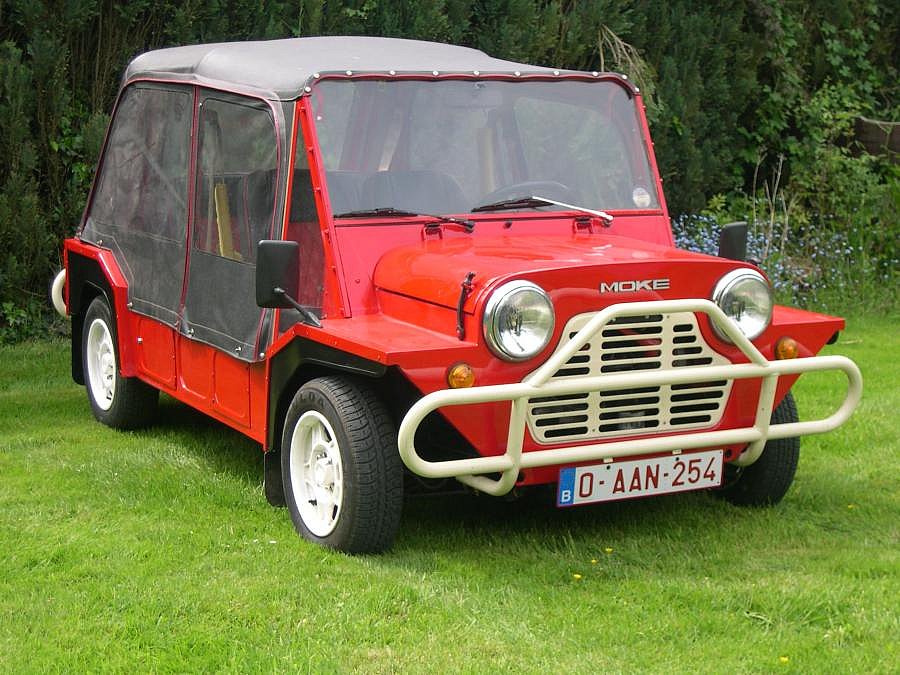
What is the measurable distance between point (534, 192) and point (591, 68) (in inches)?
246

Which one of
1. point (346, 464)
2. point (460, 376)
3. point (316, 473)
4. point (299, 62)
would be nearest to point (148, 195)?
point (299, 62)

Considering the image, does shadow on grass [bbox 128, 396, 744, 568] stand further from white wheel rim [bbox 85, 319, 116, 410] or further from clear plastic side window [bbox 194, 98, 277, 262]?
white wheel rim [bbox 85, 319, 116, 410]

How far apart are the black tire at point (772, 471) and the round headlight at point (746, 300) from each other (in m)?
0.65

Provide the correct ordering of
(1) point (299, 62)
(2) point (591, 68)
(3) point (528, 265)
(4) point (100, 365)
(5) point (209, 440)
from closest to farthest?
(3) point (528, 265), (1) point (299, 62), (5) point (209, 440), (4) point (100, 365), (2) point (591, 68)

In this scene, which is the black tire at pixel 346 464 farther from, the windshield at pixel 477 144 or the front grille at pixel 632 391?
the windshield at pixel 477 144

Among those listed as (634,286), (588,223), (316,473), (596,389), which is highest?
(588,223)

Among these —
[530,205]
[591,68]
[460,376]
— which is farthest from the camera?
[591,68]

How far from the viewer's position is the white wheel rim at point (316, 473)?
546 centimetres

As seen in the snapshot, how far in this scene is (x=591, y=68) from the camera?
12.2 m

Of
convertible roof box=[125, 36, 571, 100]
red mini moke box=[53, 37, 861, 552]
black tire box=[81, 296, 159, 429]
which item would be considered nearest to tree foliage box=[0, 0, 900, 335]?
black tire box=[81, 296, 159, 429]

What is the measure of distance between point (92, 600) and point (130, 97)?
354cm

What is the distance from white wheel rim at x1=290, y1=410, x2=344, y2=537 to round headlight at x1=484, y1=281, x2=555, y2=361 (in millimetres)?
785

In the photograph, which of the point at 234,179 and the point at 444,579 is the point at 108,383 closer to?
the point at 234,179

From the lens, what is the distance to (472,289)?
5156 mm
